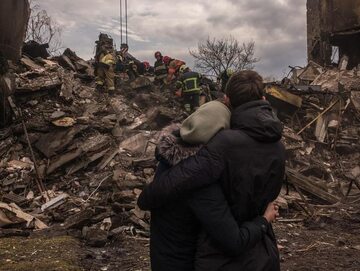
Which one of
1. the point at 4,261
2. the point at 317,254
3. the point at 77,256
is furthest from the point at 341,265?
the point at 4,261

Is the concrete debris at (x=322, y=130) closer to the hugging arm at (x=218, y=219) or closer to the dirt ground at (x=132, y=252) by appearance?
the dirt ground at (x=132, y=252)

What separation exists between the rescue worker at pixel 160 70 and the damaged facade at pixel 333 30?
7.94 metres

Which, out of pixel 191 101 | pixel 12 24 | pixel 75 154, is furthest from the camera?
pixel 191 101

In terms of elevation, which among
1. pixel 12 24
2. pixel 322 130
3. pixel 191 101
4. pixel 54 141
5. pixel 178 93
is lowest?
pixel 54 141

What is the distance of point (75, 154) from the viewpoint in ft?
30.8

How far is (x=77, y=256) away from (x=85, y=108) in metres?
6.87

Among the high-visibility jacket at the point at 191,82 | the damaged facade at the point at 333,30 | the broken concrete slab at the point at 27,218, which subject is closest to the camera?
the broken concrete slab at the point at 27,218

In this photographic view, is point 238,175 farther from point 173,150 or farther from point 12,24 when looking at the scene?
point 12,24

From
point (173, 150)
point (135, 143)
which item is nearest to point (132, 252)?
point (173, 150)

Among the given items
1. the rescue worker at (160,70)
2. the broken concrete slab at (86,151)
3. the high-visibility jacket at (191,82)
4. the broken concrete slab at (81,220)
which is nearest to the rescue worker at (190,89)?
the high-visibility jacket at (191,82)

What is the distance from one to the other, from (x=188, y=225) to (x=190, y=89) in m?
10.4

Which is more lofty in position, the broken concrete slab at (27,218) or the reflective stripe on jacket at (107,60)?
the reflective stripe on jacket at (107,60)

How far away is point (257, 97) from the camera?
1828 millimetres

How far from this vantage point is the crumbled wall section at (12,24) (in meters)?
8.43
